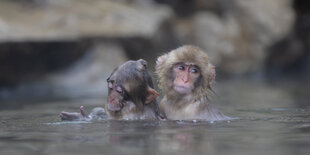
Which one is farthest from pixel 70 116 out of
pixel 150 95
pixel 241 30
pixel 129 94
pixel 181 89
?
pixel 241 30

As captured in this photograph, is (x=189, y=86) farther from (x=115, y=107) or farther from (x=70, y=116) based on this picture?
(x=70, y=116)

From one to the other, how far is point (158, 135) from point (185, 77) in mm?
1502

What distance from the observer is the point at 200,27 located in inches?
597

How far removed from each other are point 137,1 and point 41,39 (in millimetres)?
3602

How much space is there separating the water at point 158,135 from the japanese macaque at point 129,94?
0.61 ft

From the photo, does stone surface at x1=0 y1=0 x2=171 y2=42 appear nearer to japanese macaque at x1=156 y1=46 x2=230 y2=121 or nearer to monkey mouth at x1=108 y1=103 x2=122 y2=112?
Result: japanese macaque at x1=156 y1=46 x2=230 y2=121

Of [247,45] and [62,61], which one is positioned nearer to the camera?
[62,61]

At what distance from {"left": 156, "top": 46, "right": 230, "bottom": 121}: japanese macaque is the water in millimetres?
382

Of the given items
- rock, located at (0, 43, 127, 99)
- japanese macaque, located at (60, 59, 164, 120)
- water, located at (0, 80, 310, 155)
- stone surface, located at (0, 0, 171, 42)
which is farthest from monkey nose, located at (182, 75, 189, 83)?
stone surface, located at (0, 0, 171, 42)

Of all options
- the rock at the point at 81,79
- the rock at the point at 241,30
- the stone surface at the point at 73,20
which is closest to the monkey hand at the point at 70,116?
the rock at the point at 81,79

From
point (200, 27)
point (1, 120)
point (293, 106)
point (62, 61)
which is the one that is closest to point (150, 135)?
point (1, 120)

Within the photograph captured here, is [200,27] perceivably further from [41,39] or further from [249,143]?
[249,143]

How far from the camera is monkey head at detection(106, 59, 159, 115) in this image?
542 cm

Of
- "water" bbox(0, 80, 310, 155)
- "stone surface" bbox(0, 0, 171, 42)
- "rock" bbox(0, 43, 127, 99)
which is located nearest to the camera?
"water" bbox(0, 80, 310, 155)
